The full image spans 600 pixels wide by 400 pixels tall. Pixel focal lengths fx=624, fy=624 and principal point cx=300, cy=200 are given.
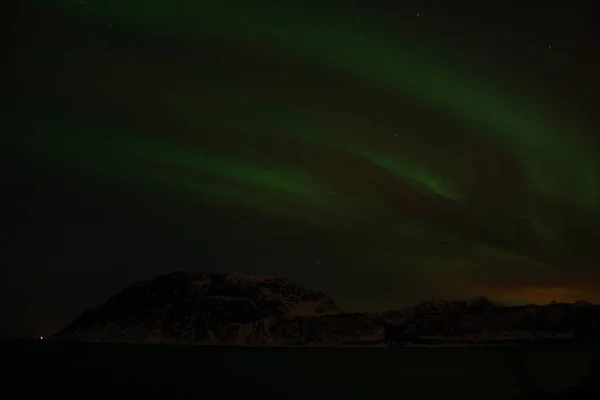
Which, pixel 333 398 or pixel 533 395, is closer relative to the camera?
pixel 533 395

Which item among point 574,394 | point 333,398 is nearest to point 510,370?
point 574,394

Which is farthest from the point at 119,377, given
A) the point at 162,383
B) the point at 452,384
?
the point at 452,384

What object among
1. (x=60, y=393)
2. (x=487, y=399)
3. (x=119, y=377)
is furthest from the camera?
(x=119, y=377)

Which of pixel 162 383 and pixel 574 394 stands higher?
pixel 574 394

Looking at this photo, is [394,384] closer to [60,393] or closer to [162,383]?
[162,383]

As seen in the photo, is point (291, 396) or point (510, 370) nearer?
point (510, 370)

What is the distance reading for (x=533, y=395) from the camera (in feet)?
150

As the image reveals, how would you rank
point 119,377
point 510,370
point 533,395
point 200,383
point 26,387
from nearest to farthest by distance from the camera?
point 533,395 < point 510,370 < point 26,387 < point 200,383 < point 119,377

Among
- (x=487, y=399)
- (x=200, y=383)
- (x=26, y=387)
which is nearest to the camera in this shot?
(x=487, y=399)

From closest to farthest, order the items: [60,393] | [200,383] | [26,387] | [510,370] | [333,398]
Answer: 1. [510,370]
2. [333,398]
3. [60,393]
4. [26,387]
5. [200,383]

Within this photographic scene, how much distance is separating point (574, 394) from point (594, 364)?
786cm

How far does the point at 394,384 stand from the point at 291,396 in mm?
30534

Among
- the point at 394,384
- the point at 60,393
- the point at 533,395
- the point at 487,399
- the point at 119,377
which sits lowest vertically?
the point at 119,377

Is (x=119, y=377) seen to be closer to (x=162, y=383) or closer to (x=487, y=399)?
(x=162, y=383)
